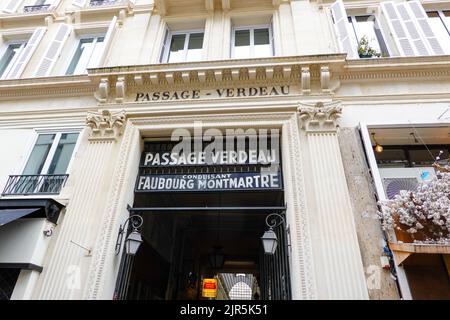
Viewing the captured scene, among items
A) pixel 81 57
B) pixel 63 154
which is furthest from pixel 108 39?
pixel 63 154

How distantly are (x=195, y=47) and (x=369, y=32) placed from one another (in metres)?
4.90

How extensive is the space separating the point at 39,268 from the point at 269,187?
14.8ft

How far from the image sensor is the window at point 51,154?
631cm

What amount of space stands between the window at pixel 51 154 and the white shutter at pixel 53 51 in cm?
224

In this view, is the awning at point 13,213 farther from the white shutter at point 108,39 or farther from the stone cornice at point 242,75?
the white shutter at point 108,39

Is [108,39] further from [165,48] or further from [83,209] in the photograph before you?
[83,209]

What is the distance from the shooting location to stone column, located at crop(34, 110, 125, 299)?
4797mm

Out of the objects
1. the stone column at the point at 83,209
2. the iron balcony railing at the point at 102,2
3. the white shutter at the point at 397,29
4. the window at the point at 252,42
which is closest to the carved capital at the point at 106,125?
the stone column at the point at 83,209

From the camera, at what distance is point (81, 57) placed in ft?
28.1

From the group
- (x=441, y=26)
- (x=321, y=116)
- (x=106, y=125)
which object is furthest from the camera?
(x=441, y=26)
